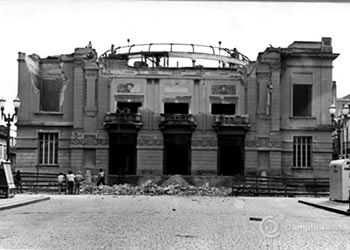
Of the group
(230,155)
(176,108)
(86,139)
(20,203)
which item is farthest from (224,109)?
(20,203)

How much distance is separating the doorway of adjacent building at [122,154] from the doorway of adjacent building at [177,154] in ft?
7.07

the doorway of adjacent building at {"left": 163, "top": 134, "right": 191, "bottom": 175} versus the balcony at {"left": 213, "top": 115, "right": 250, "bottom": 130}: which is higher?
the balcony at {"left": 213, "top": 115, "right": 250, "bottom": 130}

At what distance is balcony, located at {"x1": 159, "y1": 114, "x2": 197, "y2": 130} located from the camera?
145 ft

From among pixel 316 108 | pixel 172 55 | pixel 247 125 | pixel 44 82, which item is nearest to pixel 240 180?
pixel 247 125

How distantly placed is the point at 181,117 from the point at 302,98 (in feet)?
27.3

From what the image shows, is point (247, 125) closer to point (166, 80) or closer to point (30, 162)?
point (166, 80)

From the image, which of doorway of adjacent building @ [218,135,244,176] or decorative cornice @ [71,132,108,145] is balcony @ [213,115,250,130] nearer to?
doorway of adjacent building @ [218,135,244,176]

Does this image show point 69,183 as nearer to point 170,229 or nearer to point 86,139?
point 86,139

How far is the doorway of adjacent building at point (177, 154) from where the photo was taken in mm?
44562

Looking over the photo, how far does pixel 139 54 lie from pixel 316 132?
525 inches

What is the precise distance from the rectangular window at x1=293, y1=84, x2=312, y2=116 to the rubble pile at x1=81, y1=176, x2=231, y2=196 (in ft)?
31.3

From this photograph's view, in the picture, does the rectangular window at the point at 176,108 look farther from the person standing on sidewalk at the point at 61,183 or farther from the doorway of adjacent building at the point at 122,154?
the person standing on sidewalk at the point at 61,183

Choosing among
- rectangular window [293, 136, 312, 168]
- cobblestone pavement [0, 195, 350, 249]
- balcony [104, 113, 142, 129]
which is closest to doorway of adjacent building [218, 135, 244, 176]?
rectangular window [293, 136, 312, 168]

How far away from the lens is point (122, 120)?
4406cm
